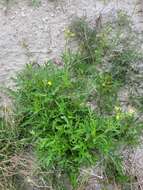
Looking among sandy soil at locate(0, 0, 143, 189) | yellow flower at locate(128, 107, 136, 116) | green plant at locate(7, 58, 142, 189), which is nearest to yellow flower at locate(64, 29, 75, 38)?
sandy soil at locate(0, 0, 143, 189)

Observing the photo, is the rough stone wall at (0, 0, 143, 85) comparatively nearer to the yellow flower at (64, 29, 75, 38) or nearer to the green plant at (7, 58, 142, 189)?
the yellow flower at (64, 29, 75, 38)

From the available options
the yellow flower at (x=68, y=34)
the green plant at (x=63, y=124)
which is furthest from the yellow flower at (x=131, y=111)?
the yellow flower at (x=68, y=34)

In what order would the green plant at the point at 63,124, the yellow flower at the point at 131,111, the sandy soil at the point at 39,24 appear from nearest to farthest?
the green plant at the point at 63,124 → the yellow flower at the point at 131,111 → the sandy soil at the point at 39,24

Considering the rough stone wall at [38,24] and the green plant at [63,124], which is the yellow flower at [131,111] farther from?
the rough stone wall at [38,24]

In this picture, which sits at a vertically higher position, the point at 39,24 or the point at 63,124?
the point at 39,24

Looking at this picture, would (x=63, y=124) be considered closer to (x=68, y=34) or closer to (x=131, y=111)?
(x=131, y=111)

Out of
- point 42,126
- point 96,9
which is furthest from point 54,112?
point 96,9

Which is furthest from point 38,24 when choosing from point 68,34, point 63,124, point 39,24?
point 63,124

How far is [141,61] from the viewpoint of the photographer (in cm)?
371

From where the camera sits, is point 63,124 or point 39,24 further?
point 39,24

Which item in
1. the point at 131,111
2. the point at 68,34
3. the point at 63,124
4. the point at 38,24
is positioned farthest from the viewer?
the point at 38,24

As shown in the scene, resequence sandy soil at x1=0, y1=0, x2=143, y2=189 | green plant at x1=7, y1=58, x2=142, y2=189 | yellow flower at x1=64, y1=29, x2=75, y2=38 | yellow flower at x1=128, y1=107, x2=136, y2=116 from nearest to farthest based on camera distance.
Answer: green plant at x1=7, y1=58, x2=142, y2=189 → yellow flower at x1=128, y1=107, x2=136, y2=116 → yellow flower at x1=64, y1=29, x2=75, y2=38 → sandy soil at x1=0, y1=0, x2=143, y2=189

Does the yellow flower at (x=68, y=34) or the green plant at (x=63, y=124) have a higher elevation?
the yellow flower at (x=68, y=34)

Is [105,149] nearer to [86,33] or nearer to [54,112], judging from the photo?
[54,112]
